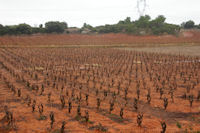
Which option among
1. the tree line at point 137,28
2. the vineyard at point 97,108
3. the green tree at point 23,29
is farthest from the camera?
the tree line at point 137,28

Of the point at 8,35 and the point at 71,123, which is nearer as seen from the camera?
the point at 71,123

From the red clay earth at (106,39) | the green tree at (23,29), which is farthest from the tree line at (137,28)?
the red clay earth at (106,39)

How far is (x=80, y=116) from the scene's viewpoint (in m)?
9.09

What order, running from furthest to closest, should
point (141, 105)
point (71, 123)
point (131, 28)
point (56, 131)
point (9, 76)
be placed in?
1. point (131, 28)
2. point (9, 76)
3. point (141, 105)
4. point (71, 123)
5. point (56, 131)

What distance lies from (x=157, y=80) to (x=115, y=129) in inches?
367

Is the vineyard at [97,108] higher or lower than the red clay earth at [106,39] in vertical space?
lower

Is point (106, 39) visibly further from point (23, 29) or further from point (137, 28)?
point (23, 29)

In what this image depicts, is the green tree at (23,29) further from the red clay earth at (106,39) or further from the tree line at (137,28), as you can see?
the red clay earth at (106,39)

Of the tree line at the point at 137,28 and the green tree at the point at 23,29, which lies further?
the tree line at the point at 137,28

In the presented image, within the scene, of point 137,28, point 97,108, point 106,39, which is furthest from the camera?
point 137,28

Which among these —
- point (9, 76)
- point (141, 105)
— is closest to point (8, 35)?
point (9, 76)

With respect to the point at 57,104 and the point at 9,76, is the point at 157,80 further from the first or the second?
the point at 9,76

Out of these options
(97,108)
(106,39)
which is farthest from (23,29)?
(97,108)

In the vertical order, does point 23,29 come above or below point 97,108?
above
